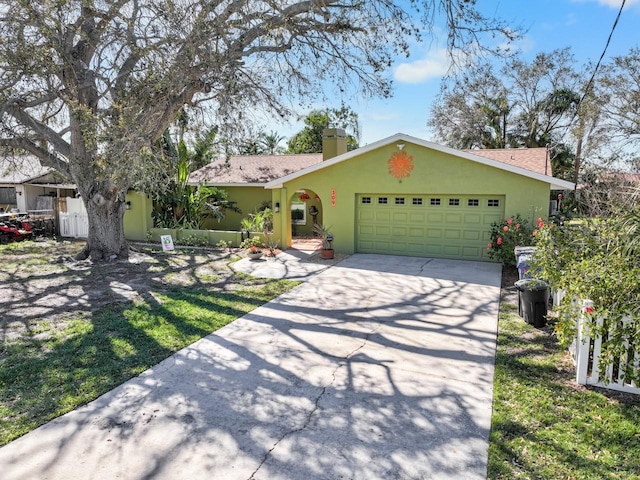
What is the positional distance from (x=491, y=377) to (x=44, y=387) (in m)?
5.72

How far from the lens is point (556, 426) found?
14.4 ft

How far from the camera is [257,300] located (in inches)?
364

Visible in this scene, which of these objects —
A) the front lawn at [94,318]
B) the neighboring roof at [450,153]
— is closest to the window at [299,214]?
the neighboring roof at [450,153]

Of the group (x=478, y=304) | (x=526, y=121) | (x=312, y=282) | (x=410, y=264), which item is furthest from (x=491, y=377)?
(x=526, y=121)

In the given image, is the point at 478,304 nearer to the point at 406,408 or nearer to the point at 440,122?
the point at 406,408

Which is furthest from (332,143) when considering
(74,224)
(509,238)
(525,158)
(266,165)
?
(74,224)

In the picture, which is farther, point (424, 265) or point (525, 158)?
point (525, 158)

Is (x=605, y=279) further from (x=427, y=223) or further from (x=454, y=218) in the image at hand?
(x=427, y=223)

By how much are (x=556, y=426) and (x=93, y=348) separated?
630cm

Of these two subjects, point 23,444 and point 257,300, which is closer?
point 23,444

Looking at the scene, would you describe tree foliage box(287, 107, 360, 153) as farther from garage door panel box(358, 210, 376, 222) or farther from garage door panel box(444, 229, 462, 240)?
garage door panel box(444, 229, 462, 240)

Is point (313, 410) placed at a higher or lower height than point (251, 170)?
lower

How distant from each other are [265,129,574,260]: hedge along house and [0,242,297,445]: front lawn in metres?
4.42

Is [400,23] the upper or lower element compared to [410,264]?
upper
